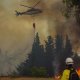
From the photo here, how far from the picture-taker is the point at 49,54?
18531 mm

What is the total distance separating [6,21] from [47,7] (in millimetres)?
1779

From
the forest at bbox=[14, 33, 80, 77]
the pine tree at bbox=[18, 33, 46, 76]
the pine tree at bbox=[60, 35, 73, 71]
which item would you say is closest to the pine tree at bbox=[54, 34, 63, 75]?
the forest at bbox=[14, 33, 80, 77]

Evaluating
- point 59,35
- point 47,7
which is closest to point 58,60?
point 59,35

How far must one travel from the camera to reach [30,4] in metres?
18.5

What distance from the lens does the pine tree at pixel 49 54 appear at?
18.5 metres

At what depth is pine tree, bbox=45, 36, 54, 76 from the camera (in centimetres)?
1848

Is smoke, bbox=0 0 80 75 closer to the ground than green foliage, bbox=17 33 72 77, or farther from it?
farther from it

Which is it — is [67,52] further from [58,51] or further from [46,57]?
[46,57]

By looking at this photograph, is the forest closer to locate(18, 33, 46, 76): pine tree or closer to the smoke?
locate(18, 33, 46, 76): pine tree

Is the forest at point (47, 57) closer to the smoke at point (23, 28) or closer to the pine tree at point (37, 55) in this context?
the pine tree at point (37, 55)

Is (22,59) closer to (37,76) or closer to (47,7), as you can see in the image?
(37,76)

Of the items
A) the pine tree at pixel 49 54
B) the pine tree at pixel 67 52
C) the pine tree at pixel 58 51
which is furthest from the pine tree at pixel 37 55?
the pine tree at pixel 67 52

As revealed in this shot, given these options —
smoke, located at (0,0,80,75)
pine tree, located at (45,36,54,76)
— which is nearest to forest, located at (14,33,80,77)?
pine tree, located at (45,36,54,76)

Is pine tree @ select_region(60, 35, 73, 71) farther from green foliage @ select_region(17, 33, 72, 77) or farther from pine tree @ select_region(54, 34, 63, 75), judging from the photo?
pine tree @ select_region(54, 34, 63, 75)
